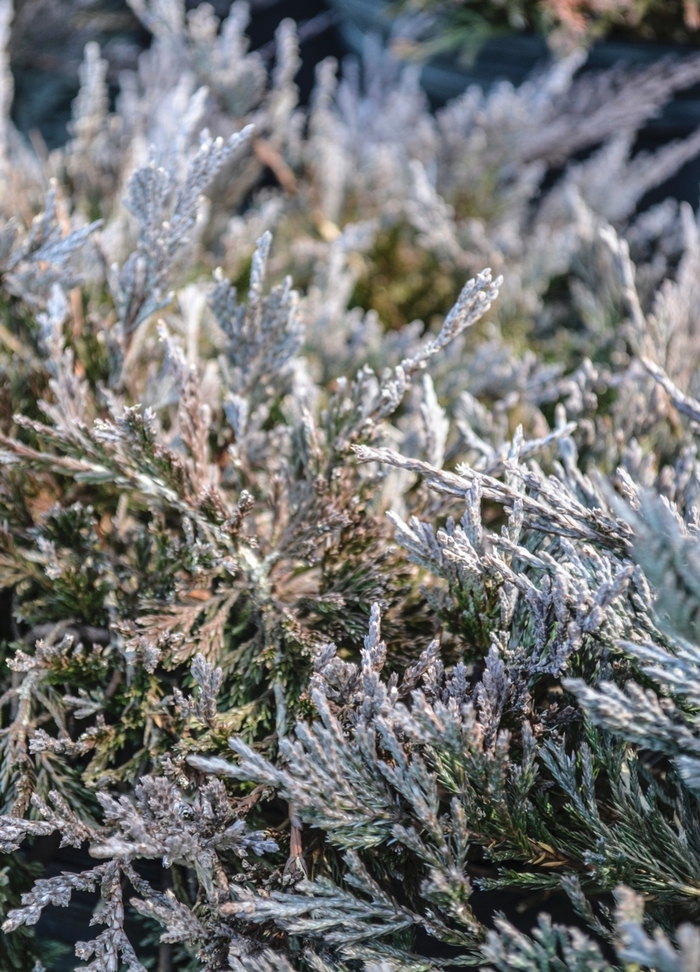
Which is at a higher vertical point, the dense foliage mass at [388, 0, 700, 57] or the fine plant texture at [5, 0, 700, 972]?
the dense foliage mass at [388, 0, 700, 57]

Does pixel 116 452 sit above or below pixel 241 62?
below

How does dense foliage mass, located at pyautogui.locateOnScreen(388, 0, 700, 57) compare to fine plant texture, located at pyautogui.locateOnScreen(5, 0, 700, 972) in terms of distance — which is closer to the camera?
fine plant texture, located at pyautogui.locateOnScreen(5, 0, 700, 972)

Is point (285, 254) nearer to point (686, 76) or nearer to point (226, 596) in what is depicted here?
point (226, 596)

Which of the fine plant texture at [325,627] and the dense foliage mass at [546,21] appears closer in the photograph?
the fine plant texture at [325,627]

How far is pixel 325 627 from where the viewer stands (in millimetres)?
1061

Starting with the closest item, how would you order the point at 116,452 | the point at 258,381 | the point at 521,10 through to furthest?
1. the point at 116,452
2. the point at 258,381
3. the point at 521,10

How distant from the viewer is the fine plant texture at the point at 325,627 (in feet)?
2.78

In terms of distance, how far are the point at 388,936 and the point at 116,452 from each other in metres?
0.68

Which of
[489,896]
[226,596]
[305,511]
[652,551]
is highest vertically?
[652,551]

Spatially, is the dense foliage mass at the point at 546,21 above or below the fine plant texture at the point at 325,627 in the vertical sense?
above

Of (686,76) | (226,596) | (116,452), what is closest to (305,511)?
(226,596)

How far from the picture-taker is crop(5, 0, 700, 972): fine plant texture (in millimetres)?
846

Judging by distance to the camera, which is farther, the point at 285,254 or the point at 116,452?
the point at 285,254

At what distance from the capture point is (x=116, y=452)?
1.07 metres
